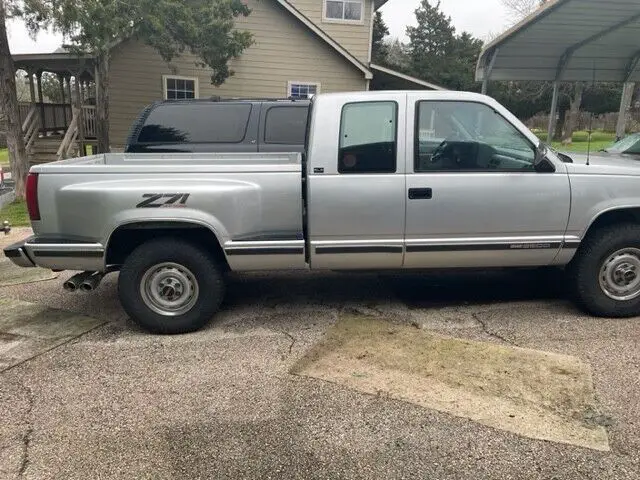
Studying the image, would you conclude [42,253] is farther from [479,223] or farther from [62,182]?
[479,223]

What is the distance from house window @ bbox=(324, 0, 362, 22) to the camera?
1742 cm

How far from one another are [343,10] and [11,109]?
10.8m

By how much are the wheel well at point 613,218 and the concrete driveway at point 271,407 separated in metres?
0.81

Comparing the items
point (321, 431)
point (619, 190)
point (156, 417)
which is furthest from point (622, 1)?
point (156, 417)

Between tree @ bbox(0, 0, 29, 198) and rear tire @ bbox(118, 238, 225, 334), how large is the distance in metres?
9.12

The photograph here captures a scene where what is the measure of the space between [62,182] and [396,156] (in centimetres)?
262

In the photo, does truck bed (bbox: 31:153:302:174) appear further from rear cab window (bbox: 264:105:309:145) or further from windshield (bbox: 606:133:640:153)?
windshield (bbox: 606:133:640:153)

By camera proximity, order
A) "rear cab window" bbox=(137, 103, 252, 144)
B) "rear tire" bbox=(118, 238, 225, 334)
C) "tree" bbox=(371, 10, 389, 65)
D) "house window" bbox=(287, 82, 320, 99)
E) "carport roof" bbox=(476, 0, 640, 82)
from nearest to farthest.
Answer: "rear tire" bbox=(118, 238, 225, 334)
"rear cab window" bbox=(137, 103, 252, 144)
"carport roof" bbox=(476, 0, 640, 82)
"house window" bbox=(287, 82, 320, 99)
"tree" bbox=(371, 10, 389, 65)

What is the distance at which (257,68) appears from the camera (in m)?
16.1

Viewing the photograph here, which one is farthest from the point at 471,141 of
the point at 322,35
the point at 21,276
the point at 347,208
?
the point at 322,35

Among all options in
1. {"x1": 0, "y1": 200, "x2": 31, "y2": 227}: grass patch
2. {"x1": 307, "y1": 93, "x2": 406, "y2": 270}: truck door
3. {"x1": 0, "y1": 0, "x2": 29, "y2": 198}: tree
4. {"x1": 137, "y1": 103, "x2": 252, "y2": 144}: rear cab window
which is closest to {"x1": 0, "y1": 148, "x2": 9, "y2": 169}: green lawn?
{"x1": 0, "y1": 0, "x2": 29, "y2": 198}: tree

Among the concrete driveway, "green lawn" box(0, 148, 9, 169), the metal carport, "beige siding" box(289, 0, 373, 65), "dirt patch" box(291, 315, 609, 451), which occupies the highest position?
"beige siding" box(289, 0, 373, 65)

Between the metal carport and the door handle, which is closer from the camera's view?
the door handle

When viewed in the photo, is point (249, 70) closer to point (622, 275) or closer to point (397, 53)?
point (622, 275)
